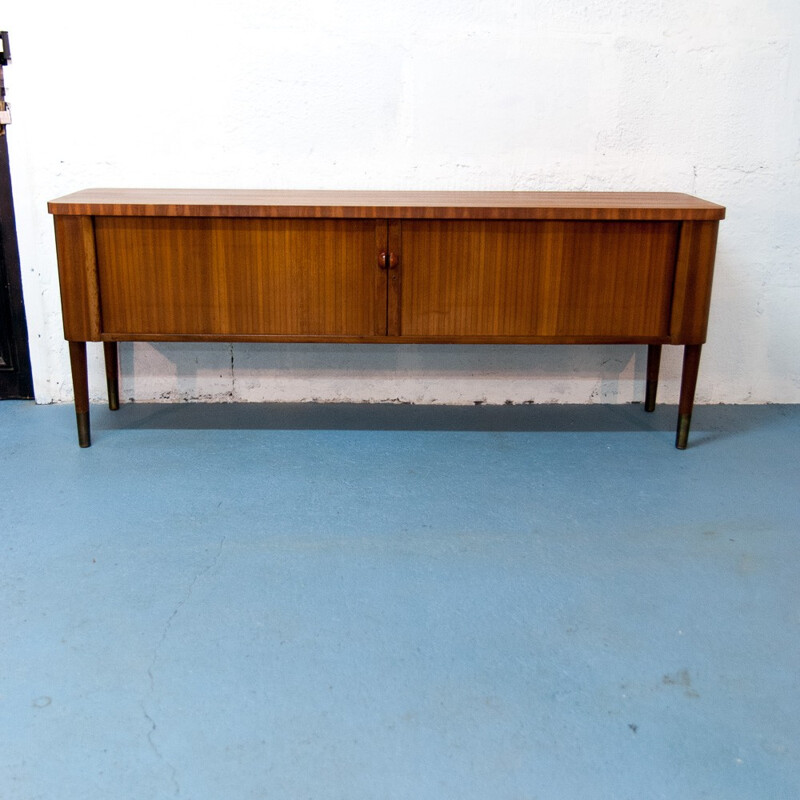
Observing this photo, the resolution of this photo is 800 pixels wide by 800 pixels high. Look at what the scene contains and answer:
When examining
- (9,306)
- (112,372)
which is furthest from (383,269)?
(9,306)

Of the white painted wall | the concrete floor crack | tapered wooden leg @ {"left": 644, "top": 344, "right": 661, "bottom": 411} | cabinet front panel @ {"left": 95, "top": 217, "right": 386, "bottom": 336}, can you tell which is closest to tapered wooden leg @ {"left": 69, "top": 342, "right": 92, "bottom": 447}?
cabinet front panel @ {"left": 95, "top": 217, "right": 386, "bottom": 336}

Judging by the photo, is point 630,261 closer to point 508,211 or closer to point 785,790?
point 508,211

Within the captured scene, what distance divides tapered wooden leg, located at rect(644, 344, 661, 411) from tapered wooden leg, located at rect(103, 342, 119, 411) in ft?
6.07

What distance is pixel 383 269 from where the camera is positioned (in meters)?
2.54

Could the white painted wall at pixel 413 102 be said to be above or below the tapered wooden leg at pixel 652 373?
above

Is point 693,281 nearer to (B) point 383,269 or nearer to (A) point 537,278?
(A) point 537,278

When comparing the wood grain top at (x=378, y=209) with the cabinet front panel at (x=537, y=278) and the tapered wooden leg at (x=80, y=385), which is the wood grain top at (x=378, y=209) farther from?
the tapered wooden leg at (x=80, y=385)

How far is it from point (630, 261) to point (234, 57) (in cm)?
143

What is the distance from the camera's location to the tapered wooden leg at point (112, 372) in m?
3.03

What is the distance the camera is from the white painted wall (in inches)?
113

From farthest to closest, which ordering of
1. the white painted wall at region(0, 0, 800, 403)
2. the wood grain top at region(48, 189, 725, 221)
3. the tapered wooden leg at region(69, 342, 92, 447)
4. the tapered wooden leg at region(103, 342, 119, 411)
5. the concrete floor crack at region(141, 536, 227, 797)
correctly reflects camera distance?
the tapered wooden leg at region(103, 342, 119, 411) < the white painted wall at region(0, 0, 800, 403) < the tapered wooden leg at region(69, 342, 92, 447) < the wood grain top at region(48, 189, 725, 221) < the concrete floor crack at region(141, 536, 227, 797)

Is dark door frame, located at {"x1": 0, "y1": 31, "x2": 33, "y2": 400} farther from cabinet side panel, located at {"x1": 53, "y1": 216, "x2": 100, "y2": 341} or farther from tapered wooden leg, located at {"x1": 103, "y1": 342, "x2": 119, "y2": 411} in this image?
cabinet side panel, located at {"x1": 53, "y1": 216, "x2": 100, "y2": 341}

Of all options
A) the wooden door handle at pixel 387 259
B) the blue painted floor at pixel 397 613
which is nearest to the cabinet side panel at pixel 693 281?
the blue painted floor at pixel 397 613

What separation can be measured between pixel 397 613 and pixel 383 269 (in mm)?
1060
